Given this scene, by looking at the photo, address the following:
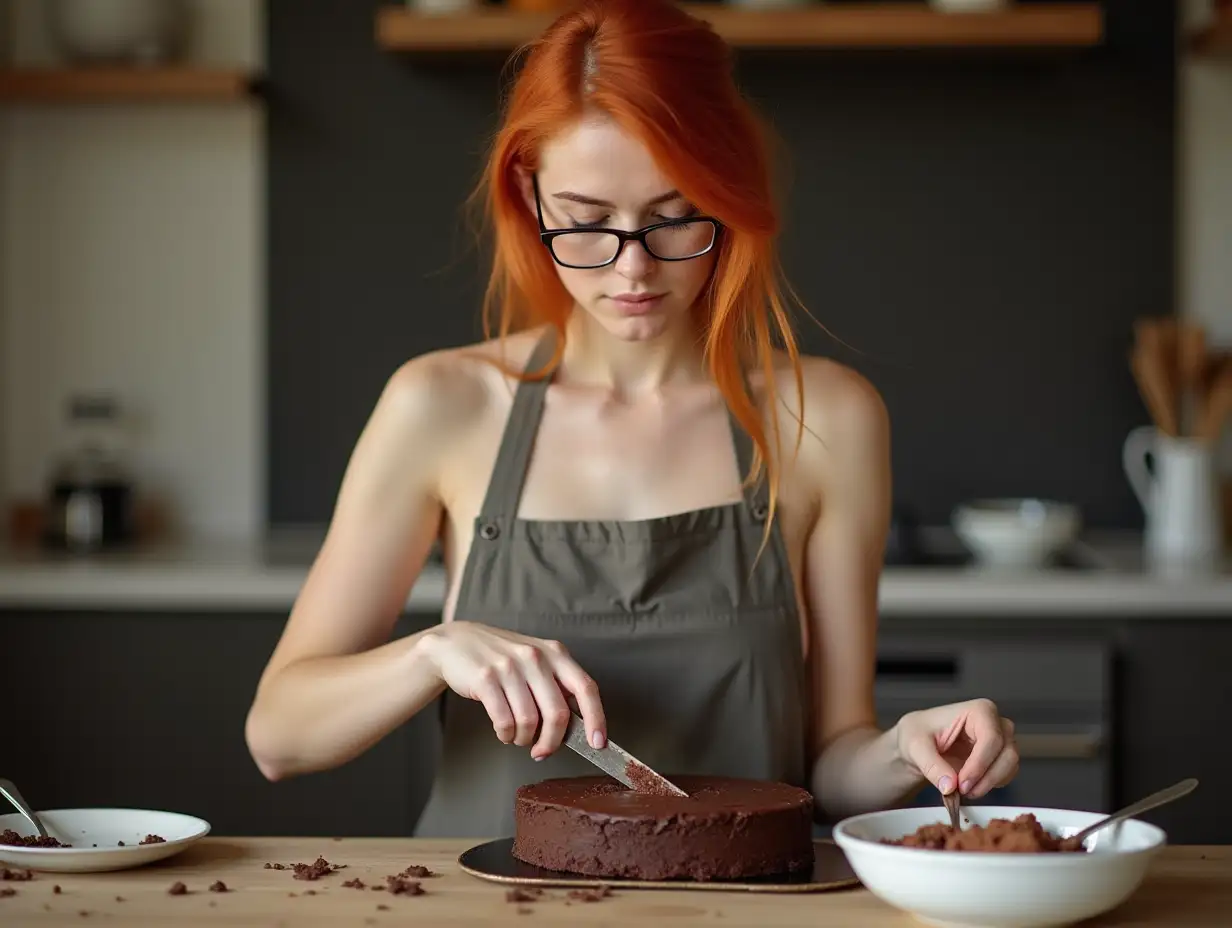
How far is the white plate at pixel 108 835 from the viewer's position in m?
1.32

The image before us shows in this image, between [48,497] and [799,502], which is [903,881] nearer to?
[799,502]

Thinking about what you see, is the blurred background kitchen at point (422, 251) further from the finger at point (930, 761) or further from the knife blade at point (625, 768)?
the knife blade at point (625, 768)

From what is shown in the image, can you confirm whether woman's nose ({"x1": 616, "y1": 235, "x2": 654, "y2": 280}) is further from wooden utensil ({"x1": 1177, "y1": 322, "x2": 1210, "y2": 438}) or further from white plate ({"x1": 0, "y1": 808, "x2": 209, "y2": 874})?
wooden utensil ({"x1": 1177, "y1": 322, "x2": 1210, "y2": 438})

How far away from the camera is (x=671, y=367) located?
189cm

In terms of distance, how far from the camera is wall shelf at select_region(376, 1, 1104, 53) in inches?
122

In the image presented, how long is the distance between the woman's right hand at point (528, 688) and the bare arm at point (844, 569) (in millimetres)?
477

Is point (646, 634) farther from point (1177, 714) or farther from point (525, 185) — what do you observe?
point (1177, 714)

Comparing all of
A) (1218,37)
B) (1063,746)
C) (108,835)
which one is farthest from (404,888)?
(1218,37)

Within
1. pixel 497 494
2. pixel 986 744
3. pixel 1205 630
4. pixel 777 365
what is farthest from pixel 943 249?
pixel 986 744

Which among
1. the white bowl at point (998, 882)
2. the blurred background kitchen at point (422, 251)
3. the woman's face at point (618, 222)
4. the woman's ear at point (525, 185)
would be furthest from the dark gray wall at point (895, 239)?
the white bowl at point (998, 882)

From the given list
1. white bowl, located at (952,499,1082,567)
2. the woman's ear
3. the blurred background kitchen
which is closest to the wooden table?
the woman's ear

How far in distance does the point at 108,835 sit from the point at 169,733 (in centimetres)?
154

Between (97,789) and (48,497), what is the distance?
0.73 metres

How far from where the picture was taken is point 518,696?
134 cm
